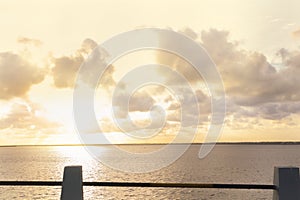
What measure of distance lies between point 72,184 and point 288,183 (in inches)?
93.2

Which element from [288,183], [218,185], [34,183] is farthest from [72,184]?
[288,183]

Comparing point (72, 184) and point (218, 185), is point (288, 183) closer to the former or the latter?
point (218, 185)

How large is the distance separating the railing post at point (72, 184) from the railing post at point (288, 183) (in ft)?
7.24

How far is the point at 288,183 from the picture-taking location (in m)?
4.23

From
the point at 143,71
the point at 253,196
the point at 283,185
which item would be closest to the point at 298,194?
the point at 283,185

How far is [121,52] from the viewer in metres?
14.8

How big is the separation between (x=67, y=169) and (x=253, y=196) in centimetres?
4321

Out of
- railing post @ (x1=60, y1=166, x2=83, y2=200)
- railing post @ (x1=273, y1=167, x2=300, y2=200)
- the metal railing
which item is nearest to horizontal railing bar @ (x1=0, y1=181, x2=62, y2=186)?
the metal railing

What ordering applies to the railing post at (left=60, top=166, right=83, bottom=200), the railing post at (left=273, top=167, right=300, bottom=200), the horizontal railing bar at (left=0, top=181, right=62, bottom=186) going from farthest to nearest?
the horizontal railing bar at (left=0, top=181, right=62, bottom=186), the railing post at (left=60, top=166, right=83, bottom=200), the railing post at (left=273, top=167, right=300, bottom=200)

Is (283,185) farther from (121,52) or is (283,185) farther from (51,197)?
(51,197)

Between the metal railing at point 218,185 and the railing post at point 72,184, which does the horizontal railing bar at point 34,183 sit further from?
the railing post at point 72,184

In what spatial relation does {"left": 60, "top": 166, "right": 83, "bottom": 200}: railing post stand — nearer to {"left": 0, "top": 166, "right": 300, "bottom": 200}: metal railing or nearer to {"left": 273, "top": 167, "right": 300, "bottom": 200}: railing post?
{"left": 0, "top": 166, "right": 300, "bottom": 200}: metal railing

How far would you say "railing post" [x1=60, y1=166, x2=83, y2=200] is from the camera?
4.72m

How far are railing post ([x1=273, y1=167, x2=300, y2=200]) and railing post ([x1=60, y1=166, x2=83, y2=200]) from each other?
2206mm
